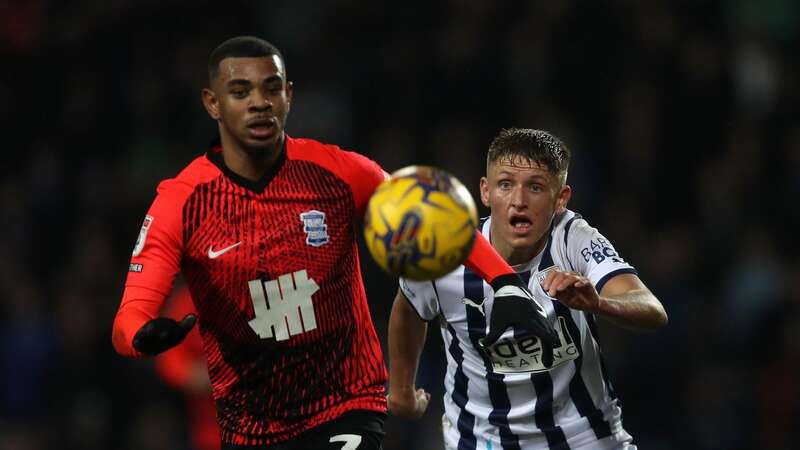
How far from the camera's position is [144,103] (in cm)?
1035

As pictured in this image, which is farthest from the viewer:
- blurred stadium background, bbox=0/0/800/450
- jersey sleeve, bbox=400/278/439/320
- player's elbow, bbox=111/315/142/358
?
blurred stadium background, bbox=0/0/800/450

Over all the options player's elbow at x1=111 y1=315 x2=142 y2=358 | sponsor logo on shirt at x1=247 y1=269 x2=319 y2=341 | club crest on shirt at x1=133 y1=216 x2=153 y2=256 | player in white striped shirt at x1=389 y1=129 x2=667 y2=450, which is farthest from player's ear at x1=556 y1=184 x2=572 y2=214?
player's elbow at x1=111 y1=315 x2=142 y2=358

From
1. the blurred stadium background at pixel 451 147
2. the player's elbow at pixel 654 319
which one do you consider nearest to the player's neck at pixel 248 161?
the player's elbow at pixel 654 319

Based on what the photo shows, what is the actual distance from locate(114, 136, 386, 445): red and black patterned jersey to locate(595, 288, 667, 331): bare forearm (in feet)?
3.15

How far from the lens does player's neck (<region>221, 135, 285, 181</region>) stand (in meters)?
4.45

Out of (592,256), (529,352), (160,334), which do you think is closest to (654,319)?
(592,256)

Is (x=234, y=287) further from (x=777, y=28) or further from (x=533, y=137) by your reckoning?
(x=777, y=28)

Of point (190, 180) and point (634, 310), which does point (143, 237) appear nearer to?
point (190, 180)

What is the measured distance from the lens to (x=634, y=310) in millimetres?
4234

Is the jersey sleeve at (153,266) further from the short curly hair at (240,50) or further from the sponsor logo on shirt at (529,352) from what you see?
the sponsor logo on shirt at (529,352)

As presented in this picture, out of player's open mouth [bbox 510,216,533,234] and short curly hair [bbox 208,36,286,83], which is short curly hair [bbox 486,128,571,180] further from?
short curly hair [bbox 208,36,286,83]

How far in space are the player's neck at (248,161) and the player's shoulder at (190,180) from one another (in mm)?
65

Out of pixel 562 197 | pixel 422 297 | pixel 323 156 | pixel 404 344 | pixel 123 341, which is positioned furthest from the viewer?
pixel 404 344

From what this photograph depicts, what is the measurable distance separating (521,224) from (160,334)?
1530 mm
